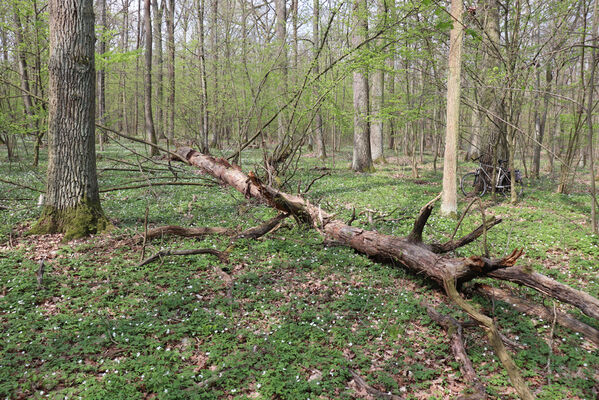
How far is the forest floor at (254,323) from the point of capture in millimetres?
3381

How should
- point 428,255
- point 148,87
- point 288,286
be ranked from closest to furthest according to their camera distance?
point 428,255 < point 288,286 < point 148,87

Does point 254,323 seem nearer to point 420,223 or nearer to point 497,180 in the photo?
point 420,223

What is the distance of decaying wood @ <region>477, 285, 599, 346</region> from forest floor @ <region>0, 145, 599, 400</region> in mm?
107

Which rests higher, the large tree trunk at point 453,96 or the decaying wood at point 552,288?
the large tree trunk at point 453,96

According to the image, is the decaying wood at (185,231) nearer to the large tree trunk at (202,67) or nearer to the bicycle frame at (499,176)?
the bicycle frame at (499,176)

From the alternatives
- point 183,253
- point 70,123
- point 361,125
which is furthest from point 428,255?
point 361,125

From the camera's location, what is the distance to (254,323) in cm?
449

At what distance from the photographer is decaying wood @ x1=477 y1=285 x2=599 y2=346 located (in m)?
4.03

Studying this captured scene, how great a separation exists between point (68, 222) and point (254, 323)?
15.0ft

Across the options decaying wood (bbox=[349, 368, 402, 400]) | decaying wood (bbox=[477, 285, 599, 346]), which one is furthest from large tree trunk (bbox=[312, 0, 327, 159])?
decaying wood (bbox=[349, 368, 402, 400])

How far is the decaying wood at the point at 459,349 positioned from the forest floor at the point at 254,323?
92 millimetres

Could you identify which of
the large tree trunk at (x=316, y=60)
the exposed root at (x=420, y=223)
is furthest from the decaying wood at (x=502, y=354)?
the large tree trunk at (x=316, y=60)

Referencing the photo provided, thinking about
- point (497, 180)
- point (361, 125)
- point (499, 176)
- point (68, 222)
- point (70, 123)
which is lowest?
point (68, 222)

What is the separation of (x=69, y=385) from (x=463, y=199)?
1127 centimetres
